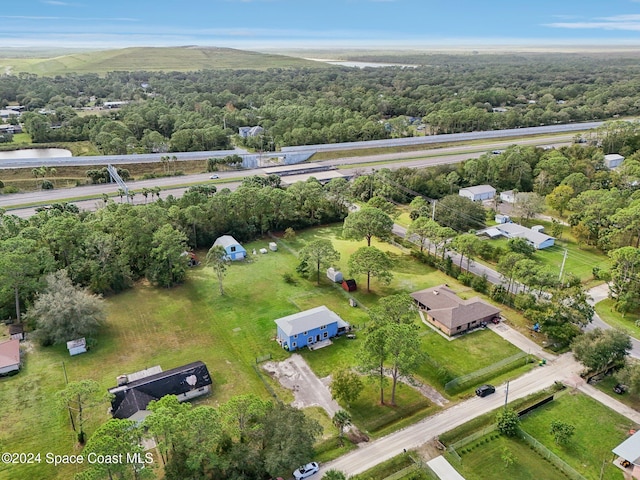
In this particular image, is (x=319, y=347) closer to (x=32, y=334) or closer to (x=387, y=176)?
(x=32, y=334)

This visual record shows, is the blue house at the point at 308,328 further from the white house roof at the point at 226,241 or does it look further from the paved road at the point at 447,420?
the white house roof at the point at 226,241

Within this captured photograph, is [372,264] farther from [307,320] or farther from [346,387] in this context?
[346,387]

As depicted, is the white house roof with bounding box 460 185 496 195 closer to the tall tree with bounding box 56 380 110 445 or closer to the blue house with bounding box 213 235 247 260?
the blue house with bounding box 213 235 247 260

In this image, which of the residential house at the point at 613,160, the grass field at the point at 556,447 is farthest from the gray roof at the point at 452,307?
the residential house at the point at 613,160

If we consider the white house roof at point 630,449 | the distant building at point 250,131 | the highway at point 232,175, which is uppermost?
the distant building at point 250,131

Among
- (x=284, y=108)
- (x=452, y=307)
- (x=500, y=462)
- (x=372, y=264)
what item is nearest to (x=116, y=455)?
(x=500, y=462)

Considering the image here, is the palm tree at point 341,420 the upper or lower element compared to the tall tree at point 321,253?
lower
